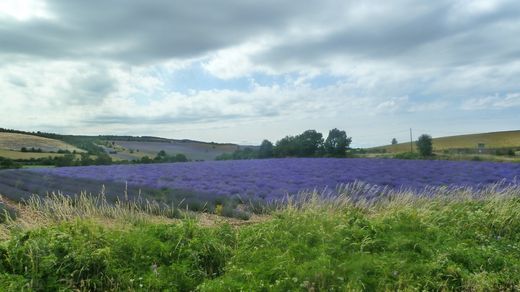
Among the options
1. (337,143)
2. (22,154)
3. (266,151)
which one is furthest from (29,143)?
(337,143)

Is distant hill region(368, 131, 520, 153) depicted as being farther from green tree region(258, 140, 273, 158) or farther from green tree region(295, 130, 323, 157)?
green tree region(258, 140, 273, 158)

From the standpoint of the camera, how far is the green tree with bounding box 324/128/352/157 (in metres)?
36.3

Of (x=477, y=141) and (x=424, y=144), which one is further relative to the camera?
(x=477, y=141)

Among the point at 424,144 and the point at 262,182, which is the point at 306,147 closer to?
the point at 424,144

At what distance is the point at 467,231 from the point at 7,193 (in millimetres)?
12260

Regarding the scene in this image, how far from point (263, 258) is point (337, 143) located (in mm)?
33062

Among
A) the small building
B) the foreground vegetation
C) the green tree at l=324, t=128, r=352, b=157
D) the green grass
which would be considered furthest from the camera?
the green tree at l=324, t=128, r=352, b=157

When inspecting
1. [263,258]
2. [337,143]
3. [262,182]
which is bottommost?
[263,258]

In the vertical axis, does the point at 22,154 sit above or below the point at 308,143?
below

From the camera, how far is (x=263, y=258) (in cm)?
491

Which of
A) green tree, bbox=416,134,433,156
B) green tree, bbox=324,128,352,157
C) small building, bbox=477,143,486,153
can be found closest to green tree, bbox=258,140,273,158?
green tree, bbox=324,128,352,157

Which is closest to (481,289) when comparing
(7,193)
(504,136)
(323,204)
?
(323,204)

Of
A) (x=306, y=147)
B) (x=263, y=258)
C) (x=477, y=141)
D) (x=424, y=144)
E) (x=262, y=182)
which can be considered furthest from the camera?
(x=477, y=141)

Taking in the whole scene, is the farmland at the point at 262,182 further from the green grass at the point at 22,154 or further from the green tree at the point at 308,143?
the green tree at the point at 308,143
